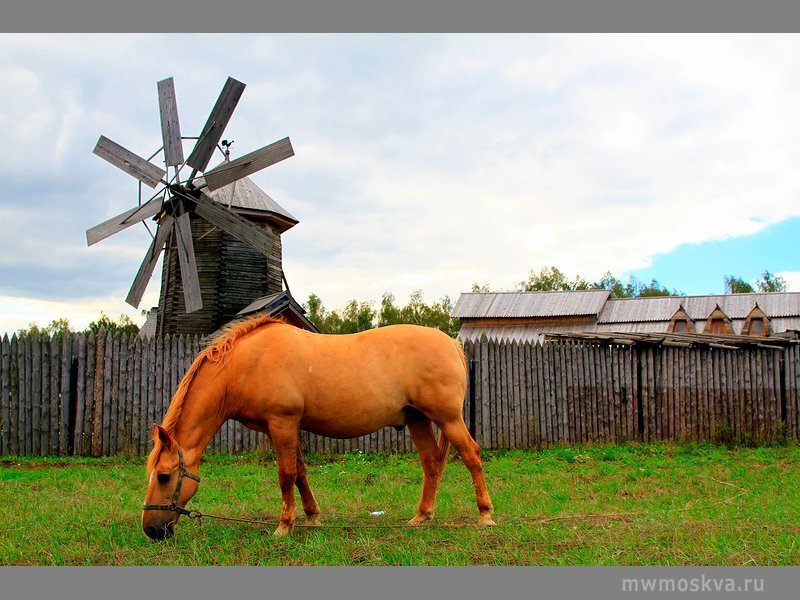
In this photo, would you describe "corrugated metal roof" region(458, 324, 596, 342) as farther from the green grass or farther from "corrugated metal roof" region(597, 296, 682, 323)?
the green grass

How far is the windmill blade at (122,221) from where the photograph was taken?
15.6 meters

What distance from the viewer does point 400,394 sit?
5.85 m

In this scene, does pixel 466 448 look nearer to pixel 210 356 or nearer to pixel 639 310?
pixel 210 356

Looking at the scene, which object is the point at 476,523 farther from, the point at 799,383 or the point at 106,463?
the point at 799,383

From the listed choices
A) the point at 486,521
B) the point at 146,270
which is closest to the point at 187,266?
the point at 146,270

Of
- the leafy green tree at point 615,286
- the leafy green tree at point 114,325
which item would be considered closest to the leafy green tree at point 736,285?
the leafy green tree at point 615,286

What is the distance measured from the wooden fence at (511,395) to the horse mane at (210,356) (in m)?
6.47

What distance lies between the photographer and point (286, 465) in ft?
17.9

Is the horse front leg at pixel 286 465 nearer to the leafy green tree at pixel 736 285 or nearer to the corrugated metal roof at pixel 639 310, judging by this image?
the corrugated metal roof at pixel 639 310

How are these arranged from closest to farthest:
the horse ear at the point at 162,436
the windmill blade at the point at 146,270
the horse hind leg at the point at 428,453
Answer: the horse ear at the point at 162,436, the horse hind leg at the point at 428,453, the windmill blade at the point at 146,270

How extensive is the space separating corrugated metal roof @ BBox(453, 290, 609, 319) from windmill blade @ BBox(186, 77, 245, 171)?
62.1 feet

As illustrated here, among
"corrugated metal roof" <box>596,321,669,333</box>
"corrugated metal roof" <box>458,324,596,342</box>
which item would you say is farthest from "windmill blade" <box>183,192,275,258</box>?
"corrugated metal roof" <box>596,321,669,333</box>

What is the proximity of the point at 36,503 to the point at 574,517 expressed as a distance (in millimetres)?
5751

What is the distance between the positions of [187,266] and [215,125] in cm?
390
